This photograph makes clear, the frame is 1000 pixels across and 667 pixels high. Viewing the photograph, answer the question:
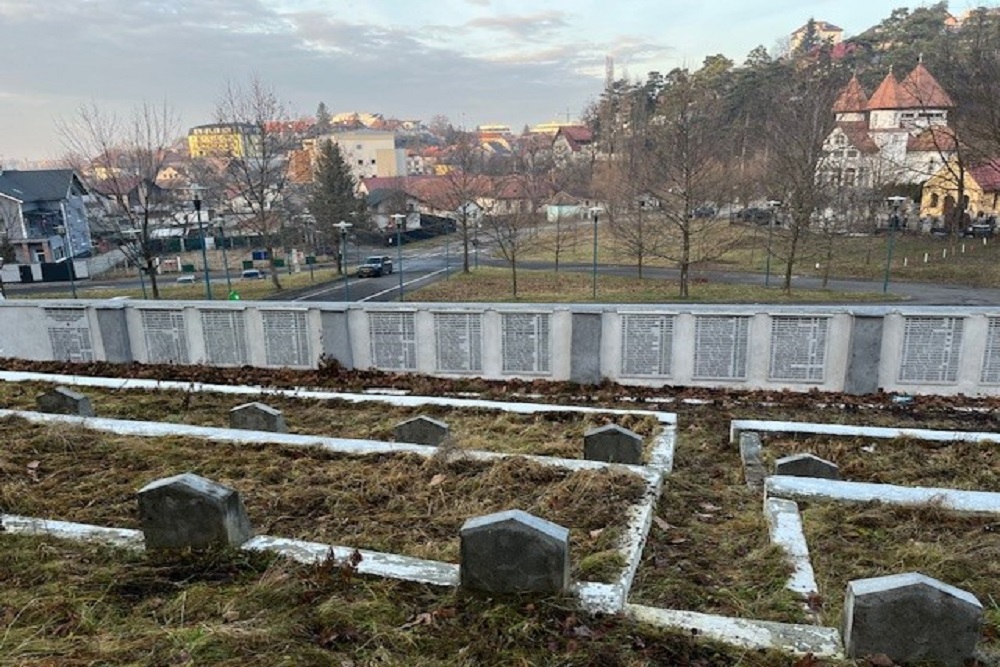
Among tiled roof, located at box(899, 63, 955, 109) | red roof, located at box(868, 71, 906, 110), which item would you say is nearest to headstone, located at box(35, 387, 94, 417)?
tiled roof, located at box(899, 63, 955, 109)

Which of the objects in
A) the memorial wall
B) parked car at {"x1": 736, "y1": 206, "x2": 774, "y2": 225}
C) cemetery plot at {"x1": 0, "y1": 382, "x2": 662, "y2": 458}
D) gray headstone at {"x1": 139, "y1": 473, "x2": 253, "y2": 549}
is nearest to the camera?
gray headstone at {"x1": 139, "y1": 473, "x2": 253, "y2": 549}

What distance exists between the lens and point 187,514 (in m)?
4.11

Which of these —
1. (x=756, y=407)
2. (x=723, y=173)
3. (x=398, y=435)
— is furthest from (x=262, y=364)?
(x=723, y=173)

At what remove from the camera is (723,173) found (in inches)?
1441

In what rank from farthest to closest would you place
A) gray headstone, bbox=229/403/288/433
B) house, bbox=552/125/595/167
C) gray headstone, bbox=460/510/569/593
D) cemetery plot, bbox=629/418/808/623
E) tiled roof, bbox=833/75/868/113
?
house, bbox=552/125/595/167, tiled roof, bbox=833/75/868/113, gray headstone, bbox=229/403/288/433, cemetery plot, bbox=629/418/808/623, gray headstone, bbox=460/510/569/593

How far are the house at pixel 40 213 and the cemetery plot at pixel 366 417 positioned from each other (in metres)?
45.0

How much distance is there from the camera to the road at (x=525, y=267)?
87.0ft

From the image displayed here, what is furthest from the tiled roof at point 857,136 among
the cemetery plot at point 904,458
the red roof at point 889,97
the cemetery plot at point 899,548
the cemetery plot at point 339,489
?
the cemetery plot at point 339,489

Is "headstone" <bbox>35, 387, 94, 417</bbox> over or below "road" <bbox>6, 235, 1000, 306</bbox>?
over

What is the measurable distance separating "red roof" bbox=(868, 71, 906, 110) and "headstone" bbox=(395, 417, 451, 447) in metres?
62.6

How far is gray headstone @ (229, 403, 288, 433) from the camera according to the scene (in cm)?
742

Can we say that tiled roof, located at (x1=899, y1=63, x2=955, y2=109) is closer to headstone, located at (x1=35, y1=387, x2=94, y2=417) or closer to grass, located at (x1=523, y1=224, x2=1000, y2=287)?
grass, located at (x1=523, y1=224, x2=1000, y2=287)

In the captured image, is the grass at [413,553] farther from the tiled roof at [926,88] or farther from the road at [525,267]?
the tiled roof at [926,88]

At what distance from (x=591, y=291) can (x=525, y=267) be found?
33.6ft
